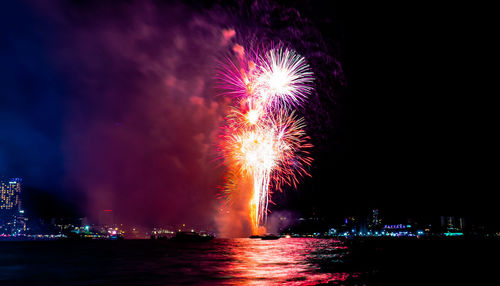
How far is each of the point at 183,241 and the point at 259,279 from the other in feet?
490

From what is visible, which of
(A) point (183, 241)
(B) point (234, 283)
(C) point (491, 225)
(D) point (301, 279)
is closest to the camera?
(B) point (234, 283)

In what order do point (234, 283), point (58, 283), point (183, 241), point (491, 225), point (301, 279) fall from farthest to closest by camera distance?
point (491, 225) < point (183, 241) < point (58, 283) < point (301, 279) < point (234, 283)

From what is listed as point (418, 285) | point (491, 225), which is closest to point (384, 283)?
point (418, 285)

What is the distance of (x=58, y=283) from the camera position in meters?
27.4

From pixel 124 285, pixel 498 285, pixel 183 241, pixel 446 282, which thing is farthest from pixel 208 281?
pixel 183 241

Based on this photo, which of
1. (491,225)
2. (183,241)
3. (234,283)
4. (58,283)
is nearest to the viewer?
(234,283)

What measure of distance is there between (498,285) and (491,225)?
19367 cm

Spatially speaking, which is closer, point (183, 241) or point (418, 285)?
point (418, 285)

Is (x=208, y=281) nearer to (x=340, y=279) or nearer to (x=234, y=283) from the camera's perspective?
(x=234, y=283)

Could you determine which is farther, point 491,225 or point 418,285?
point 491,225

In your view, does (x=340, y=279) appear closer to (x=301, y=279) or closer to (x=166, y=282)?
(x=301, y=279)

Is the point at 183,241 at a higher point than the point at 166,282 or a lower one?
lower

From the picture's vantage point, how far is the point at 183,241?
548ft

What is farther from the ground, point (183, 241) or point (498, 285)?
point (498, 285)
